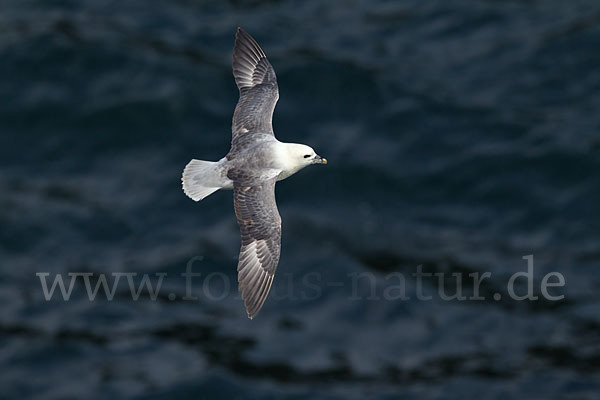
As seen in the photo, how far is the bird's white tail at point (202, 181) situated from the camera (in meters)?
10.4

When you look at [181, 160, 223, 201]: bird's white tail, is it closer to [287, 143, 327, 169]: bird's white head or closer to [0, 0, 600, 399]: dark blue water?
[287, 143, 327, 169]: bird's white head

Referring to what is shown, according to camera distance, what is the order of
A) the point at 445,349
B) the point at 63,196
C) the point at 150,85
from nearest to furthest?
the point at 445,349 < the point at 63,196 < the point at 150,85

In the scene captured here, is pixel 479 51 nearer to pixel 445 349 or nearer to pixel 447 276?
pixel 447 276

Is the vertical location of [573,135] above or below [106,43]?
below

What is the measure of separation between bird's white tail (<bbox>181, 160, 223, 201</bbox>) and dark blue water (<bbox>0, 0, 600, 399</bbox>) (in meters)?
6.97

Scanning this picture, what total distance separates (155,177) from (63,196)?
5.96ft

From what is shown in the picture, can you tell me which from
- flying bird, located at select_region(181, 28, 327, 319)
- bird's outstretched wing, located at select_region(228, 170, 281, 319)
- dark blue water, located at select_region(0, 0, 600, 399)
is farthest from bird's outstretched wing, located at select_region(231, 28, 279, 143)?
dark blue water, located at select_region(0, 0, 600, 399)

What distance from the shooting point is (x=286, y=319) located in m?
17.6

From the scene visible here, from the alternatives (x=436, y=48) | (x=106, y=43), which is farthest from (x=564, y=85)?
(x=106, y=43)

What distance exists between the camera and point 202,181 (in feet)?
34.2

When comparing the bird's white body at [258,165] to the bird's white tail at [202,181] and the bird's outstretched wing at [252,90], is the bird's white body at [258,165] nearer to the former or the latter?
the bird's white tail at [202,181]

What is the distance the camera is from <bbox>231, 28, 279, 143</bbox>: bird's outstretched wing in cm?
1115

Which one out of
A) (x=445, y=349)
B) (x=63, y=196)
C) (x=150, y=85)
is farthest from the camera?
(x=150, y=85)

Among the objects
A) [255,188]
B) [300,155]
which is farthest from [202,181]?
[300,155]
